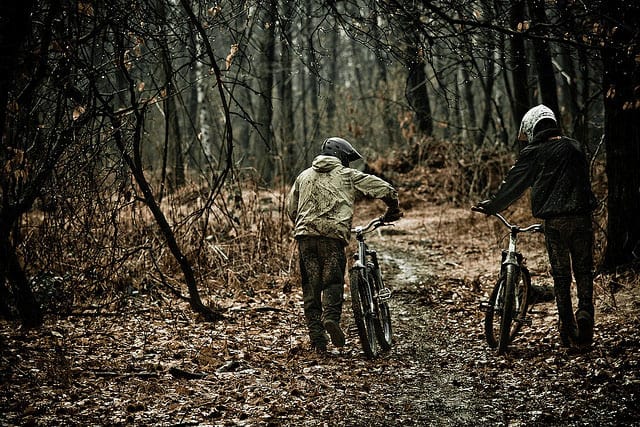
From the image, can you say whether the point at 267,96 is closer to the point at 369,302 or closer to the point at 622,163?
the point at 369,302

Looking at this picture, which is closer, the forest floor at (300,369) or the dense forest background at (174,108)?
the forest floor at (300,369)

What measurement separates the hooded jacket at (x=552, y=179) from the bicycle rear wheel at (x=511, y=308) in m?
0.68

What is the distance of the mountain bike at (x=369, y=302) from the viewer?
677 centimetres

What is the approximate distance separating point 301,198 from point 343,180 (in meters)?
0.46

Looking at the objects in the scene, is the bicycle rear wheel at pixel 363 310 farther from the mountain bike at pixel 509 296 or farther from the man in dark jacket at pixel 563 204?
the man in dark jacket at pixel 563 204

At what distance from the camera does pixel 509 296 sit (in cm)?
669

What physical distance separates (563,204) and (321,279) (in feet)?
8.09

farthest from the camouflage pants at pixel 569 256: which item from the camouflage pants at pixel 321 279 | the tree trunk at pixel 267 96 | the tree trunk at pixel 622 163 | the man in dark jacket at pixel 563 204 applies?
the tree trunk at pixel 267 96

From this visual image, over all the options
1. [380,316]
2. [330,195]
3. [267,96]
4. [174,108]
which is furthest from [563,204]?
[174,108]

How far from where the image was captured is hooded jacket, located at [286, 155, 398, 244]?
6.96m

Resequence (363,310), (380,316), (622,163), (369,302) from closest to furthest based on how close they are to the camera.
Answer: (363,310) < (369,302) < (380,316) < (622,163)

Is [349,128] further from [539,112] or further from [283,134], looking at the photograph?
[539,112]

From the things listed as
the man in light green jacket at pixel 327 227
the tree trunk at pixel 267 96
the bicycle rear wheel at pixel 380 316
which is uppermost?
the tree trunk at pixel 267 96

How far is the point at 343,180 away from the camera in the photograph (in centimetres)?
711
